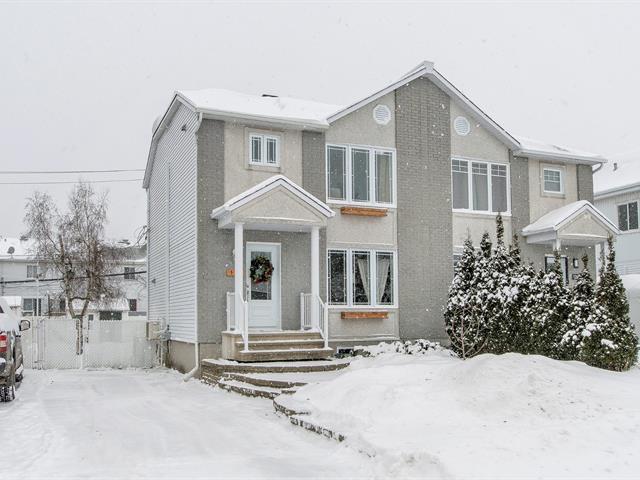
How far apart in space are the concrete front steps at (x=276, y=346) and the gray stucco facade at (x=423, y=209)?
3007mm

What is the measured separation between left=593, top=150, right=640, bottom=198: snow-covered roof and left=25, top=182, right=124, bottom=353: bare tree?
22.8 m

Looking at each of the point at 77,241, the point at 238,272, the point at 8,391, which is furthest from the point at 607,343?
the point at 77,241

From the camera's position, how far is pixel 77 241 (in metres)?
34.3

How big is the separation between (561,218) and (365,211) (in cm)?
527

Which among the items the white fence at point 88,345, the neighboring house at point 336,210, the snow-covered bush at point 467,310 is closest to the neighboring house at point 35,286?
the white fence at point 88,345

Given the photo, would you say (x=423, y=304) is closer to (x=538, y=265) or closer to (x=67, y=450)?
(x=538, y=265)

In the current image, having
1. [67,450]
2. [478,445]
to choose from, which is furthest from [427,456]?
[67,450]

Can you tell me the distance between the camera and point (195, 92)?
54.2 feet

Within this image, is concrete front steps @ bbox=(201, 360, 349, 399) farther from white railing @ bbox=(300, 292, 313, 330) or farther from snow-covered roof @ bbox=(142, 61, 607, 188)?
snow-covered roof @ bbox=(142, 61, 607, 188)

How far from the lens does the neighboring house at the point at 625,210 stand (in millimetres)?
25219

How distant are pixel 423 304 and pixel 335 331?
2.52 meters

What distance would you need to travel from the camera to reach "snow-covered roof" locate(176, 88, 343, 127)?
1500 cm

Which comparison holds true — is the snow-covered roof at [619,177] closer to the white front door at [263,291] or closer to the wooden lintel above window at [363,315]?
the wooden lintel above window at [363,315]

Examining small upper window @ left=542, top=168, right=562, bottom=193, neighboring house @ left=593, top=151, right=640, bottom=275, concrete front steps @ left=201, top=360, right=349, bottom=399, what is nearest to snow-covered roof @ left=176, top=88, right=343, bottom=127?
concrete front steps @ left=201, top=360, right=349, bottom=399
